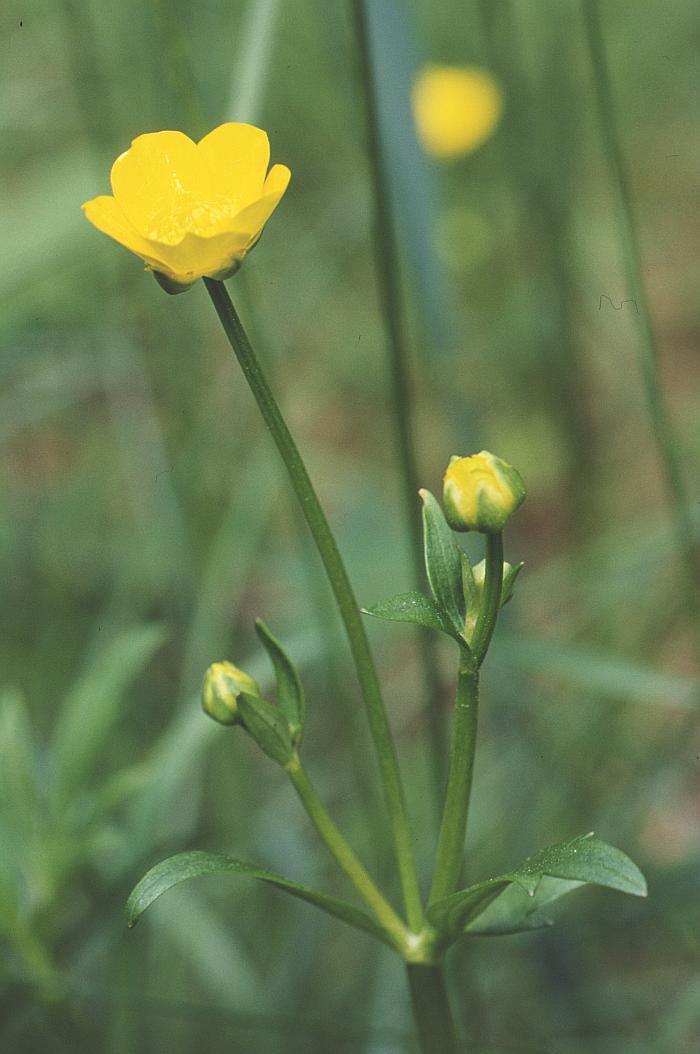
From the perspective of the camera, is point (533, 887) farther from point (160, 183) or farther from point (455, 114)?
point (455, 114)

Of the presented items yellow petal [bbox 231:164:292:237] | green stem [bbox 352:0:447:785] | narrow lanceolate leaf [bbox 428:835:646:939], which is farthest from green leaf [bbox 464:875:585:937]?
yellow petal [bbox 231:164:292:237]

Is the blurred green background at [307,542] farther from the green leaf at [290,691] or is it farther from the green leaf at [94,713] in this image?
the green leaf at [290,691]

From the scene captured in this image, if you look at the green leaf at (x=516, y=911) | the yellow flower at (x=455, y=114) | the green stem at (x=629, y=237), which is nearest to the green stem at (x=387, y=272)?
the green stem at (x=629, y=237)

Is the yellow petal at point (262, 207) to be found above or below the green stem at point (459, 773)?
above

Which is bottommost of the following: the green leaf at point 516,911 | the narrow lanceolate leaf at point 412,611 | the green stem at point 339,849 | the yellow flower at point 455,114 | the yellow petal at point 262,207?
the green leaf at point 516,911

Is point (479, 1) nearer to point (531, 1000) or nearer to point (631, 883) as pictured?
point (631, 883)

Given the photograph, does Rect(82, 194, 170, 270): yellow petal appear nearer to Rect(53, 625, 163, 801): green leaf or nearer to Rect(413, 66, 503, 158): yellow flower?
Rect(53, 625, 163, 801): green leaf

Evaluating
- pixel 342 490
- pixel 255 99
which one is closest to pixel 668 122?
pixel 342 490
